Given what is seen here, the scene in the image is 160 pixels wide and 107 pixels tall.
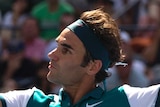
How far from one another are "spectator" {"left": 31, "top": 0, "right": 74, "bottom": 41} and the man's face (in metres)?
4.20

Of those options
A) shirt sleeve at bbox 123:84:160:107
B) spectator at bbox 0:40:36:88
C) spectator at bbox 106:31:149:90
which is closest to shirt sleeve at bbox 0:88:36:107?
shirt sleeve at bbox 123:84:160:107

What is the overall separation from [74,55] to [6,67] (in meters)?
3.87

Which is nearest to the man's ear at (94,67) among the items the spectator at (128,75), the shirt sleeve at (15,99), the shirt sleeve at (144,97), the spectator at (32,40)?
the shirt sleeve at (144,97)

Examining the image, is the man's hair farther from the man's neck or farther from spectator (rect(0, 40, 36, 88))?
spectator (rect(0, 40, 36, 88))

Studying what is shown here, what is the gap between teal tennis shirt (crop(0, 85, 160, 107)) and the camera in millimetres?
3178

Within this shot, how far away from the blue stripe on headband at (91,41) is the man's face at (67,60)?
0.03 m

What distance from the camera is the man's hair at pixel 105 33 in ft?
10.7

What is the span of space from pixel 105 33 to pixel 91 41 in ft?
0.32

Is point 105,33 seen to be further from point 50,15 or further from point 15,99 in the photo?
point 50,15

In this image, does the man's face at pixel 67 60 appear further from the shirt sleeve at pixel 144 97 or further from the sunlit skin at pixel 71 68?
the shirt sleeve at pixel 144 97

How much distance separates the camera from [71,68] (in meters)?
3.25

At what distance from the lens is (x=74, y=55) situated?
128 inches

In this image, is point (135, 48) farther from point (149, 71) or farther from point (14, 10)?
point (14, 10)

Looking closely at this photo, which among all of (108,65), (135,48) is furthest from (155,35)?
(108,65)
